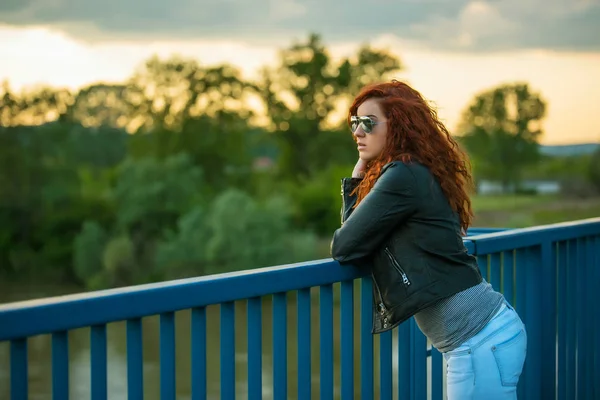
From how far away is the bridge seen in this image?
1481mm

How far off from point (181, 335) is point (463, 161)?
110ft

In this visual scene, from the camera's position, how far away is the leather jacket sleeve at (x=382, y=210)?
1.97 metres

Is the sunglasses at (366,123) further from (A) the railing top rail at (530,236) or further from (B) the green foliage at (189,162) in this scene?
(B) the green foliage at (189,162)

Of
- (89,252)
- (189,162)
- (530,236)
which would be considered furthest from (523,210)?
(530,236)

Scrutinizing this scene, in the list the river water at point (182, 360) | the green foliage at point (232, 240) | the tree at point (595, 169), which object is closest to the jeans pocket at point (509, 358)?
the river water at point (182, 360)

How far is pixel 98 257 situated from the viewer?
132ft

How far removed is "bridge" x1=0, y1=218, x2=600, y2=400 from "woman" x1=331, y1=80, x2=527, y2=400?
0.45 ft

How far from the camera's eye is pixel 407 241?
2.00m

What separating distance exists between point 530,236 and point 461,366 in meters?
0.95

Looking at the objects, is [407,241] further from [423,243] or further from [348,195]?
[348,195]

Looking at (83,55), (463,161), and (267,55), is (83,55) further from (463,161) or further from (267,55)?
(463,161)

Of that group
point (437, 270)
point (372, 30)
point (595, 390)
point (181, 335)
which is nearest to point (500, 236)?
point (437, 270)

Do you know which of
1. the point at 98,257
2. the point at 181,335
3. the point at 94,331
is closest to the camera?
the point at 94,331

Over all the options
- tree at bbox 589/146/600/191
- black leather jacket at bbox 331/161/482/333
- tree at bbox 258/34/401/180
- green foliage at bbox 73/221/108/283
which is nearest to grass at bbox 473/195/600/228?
tree at bbox 589/146/600/191
